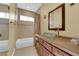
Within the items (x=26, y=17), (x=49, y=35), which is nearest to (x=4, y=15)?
(x=26, y=17)

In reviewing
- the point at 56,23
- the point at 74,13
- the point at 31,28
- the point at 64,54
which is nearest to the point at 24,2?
the point at 31,28

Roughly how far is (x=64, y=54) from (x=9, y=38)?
0.80 metres

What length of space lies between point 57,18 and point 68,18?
0.57 feet

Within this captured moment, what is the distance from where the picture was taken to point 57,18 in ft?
5.47

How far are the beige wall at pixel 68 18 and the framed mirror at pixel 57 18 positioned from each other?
5cm

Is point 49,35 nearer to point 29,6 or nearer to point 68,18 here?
point 68,18

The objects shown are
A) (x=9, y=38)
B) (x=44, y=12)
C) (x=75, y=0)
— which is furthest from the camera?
(x=44, y=12)

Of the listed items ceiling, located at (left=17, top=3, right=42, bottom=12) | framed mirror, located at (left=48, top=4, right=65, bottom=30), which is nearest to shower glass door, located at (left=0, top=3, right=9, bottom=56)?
ceiling, located at (left=17, top=3, right=42, bottom=12)

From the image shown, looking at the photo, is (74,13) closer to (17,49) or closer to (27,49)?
(27,49)

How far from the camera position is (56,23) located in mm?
1656

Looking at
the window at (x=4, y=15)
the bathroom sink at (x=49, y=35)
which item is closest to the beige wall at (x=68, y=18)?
the bathroom sink at (x=49, y=35)

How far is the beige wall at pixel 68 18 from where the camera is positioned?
1.42 meters

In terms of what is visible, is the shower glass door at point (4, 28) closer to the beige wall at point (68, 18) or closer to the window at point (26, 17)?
the window at point (26, 17)

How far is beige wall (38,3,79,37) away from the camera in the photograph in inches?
56.1
